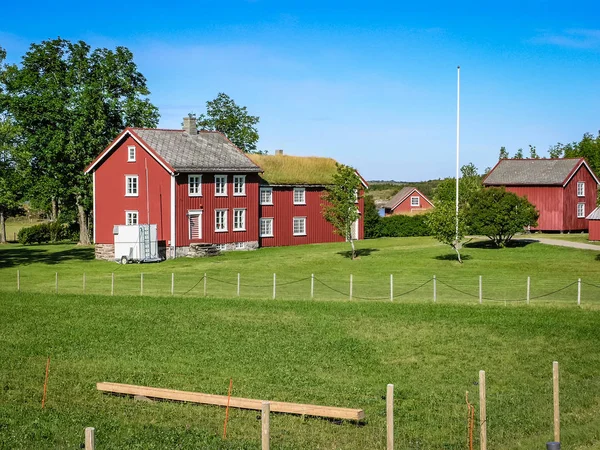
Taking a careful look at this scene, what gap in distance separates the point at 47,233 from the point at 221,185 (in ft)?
93.3

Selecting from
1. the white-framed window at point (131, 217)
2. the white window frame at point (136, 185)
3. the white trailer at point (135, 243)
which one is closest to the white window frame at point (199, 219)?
the white trailer at point (135, 243)

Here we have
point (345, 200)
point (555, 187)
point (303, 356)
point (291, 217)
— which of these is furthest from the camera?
point (555, 187)

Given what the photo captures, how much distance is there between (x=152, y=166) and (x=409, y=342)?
3867cm

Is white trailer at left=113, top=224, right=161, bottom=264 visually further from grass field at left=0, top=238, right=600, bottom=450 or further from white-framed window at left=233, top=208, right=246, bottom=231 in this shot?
grass field at left=0, top=238, right=600, bottom=450

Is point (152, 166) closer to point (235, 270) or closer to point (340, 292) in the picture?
point (235, 270)

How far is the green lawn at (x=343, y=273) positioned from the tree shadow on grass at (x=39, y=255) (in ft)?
0.26

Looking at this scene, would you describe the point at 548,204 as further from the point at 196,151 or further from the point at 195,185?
the point at 195,185

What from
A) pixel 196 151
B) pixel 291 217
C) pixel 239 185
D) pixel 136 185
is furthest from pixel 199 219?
pixel 291 217

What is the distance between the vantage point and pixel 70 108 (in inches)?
2840

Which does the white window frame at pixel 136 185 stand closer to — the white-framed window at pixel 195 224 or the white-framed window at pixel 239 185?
the white-framed window at pixel 195 224

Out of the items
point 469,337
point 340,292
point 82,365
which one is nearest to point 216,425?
point 82,365

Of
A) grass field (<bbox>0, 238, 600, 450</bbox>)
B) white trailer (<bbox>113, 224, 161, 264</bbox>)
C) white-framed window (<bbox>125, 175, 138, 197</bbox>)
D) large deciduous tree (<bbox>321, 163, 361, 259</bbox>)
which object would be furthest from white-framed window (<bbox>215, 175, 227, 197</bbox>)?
grass field (<bbox>0, 238, 600, 450</bbox>)

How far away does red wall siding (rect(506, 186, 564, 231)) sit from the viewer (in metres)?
76.7

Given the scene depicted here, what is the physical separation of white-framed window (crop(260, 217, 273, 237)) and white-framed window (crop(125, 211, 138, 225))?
11.7 m
